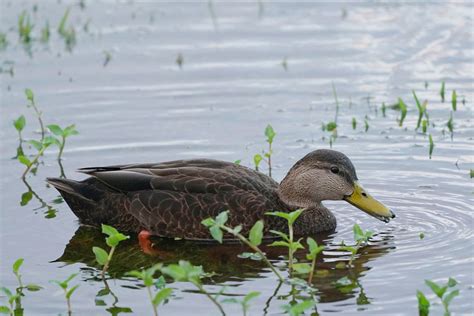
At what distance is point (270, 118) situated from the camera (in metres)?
13.9

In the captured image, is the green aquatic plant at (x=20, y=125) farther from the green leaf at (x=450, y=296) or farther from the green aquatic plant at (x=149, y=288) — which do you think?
the green leaf at (x=450, y=296)

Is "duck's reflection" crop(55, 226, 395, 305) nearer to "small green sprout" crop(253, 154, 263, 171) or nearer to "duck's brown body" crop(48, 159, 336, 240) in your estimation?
"duck's brown body" crop(48, 159, 336, 240)

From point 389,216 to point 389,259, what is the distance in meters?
0.81

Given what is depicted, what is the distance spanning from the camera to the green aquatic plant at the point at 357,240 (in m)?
9.24

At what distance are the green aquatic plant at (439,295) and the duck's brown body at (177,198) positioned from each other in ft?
7.90

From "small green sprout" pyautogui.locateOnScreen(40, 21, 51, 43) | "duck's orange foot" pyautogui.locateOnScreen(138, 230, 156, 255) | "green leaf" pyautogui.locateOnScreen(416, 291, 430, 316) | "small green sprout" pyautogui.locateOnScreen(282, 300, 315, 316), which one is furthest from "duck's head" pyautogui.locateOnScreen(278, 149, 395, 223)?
"small green sprout" pyautogui.locateOnScreen(40, 21, 51, 43)

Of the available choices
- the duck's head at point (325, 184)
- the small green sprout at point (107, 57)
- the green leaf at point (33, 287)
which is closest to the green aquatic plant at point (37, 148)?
the duck's head at point (325, 184)

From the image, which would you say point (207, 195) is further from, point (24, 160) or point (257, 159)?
point (24, 160)

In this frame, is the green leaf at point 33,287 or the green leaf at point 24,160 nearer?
the green leaf at point 33,287

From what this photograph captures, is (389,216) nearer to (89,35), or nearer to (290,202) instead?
(290,202)

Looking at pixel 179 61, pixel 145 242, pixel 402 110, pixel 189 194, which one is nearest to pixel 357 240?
pixel 189 194

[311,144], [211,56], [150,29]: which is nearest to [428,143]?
[311,144]

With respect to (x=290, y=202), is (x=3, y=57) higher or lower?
higher

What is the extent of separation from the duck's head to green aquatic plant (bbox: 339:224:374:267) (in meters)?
0.49
